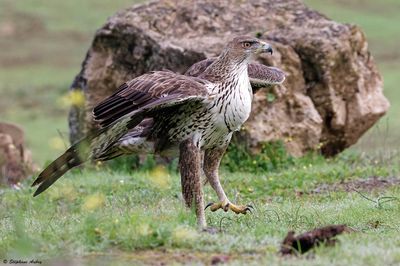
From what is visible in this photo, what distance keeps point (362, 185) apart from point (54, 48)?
21.7 m

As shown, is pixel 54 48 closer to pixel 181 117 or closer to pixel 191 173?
pixel 181 117

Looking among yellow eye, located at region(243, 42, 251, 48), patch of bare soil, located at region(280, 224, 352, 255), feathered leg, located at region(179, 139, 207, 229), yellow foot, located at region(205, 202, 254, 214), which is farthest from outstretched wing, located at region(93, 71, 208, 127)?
patch of bare soil, located at region(280, 224, 352, 255)

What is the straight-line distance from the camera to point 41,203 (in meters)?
10.7

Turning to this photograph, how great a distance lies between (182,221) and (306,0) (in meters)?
28.8

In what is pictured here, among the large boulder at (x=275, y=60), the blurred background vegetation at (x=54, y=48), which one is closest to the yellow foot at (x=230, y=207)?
the large boulder at (x=275, y=60)

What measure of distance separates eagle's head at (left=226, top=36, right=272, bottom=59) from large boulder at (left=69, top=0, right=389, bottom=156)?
3.83 m

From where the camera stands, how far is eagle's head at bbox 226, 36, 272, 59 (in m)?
8.47

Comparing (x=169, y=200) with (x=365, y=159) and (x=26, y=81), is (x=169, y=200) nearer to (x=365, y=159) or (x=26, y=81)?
(x=365, y=159)

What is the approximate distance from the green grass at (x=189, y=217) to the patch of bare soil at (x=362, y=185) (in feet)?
0.55

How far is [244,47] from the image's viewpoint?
8.51 meters

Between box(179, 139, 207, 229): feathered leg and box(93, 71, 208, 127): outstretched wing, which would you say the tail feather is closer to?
box(93, 71, 208, 127): outstretched wing

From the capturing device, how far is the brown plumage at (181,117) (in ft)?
25.8

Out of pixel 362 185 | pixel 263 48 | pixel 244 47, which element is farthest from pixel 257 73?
pixel 362 185

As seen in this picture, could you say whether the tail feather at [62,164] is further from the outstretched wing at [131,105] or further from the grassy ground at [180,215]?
the grassy ground at [180,215]
